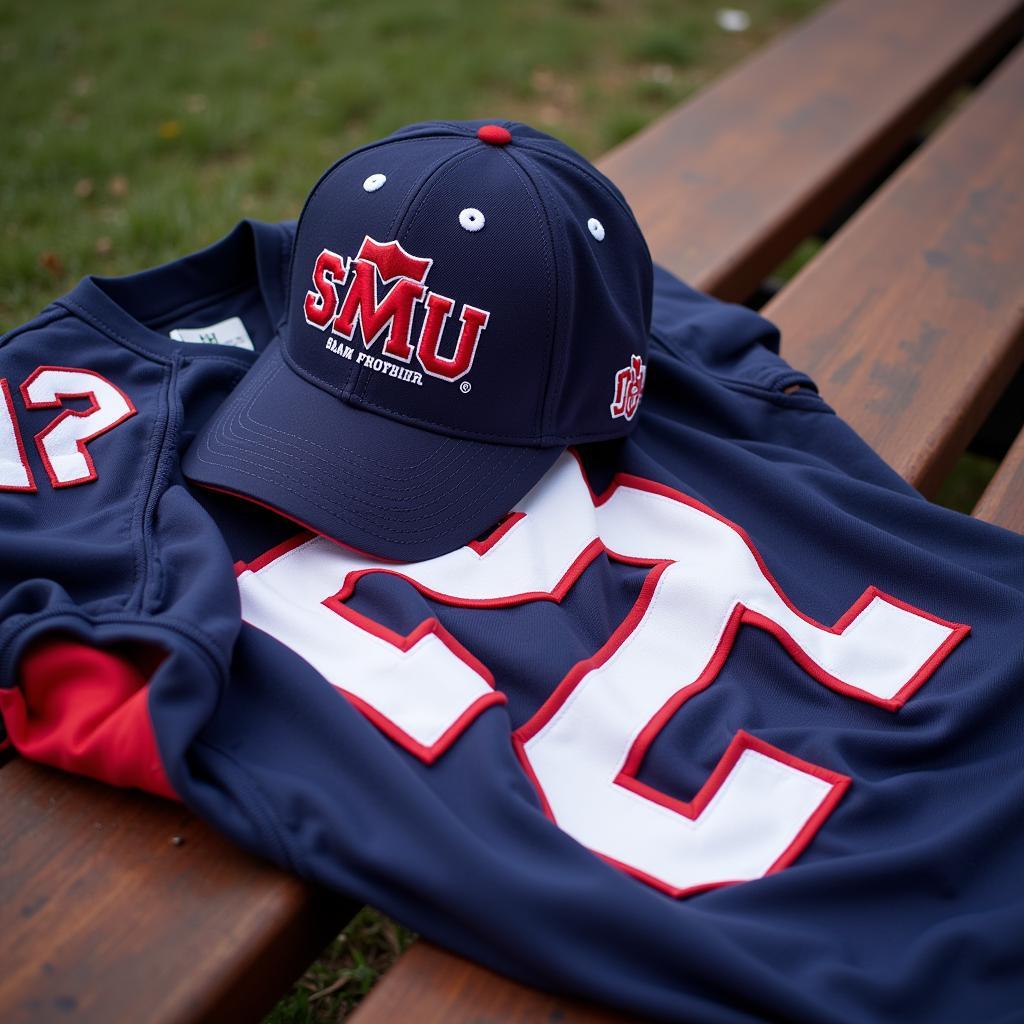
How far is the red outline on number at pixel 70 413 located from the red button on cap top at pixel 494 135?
530 millimetres

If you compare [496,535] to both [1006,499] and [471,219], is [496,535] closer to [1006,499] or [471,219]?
[471,219]

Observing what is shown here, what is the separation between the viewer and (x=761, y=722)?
1108mm

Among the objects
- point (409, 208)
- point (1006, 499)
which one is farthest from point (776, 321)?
point (409, 208)

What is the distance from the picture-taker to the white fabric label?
1390 mm

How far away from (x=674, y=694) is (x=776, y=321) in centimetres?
84

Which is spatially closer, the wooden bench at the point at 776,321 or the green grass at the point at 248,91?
the wooden bench at the point at 776,321

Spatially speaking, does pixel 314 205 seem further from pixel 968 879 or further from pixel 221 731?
pixel 968 879

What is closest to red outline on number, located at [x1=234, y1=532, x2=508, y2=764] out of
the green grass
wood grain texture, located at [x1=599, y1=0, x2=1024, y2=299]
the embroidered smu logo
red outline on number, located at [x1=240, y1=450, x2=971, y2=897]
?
red outline on number, located at [x1=240, y1=450, x2=971, y2=897]

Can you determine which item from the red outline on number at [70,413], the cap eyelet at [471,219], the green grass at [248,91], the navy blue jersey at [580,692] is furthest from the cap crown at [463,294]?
the green grass at [248,91]

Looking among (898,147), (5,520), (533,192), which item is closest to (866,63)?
(898,147)

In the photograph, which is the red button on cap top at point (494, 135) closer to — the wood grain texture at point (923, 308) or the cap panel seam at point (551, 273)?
the cap panel seam at point (551, 273)

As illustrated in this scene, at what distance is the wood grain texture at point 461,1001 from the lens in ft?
2.80

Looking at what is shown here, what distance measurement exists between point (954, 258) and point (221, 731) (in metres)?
1.52

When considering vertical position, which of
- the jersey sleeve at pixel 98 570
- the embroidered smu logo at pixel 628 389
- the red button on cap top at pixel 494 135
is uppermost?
the red button on cap top at pixel 494 135
